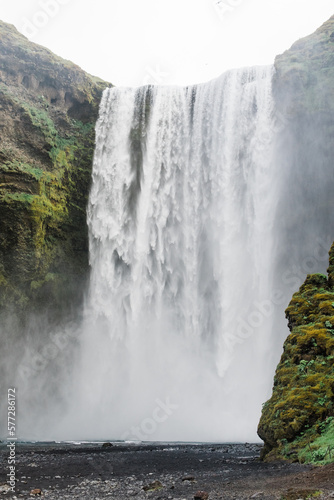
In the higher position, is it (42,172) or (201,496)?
(42,172)

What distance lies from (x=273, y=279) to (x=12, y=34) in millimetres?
21229

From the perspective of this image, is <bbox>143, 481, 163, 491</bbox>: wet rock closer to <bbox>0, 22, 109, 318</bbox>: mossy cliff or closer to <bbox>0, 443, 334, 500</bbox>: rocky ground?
<bbox>0, 443, 334, 500</bbox>: rocky ground

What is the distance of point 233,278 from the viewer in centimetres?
2077

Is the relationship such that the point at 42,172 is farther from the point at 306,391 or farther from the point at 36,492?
the point at 36,492

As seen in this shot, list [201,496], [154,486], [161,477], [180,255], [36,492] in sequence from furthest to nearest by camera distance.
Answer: [180,255], [161,477], [154,486], [36,492], [201,496]

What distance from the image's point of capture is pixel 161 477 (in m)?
7.31

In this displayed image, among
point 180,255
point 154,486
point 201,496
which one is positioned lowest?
point 154,486

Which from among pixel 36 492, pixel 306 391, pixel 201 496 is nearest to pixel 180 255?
pixel 306 391

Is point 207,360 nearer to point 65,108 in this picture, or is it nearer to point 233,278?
point 233,278

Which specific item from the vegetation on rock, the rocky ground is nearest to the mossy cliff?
the rocky ground

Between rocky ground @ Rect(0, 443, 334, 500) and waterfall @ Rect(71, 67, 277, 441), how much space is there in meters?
8.05

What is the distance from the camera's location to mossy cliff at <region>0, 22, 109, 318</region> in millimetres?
19500

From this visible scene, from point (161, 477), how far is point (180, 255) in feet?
49.5

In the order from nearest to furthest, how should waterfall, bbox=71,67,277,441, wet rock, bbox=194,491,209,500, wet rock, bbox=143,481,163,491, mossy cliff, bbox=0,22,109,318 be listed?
Answer: wet rock, bbox=194,491,209,500 < wet rock, bbox=143,481,163,491 < waterfall, bbox=71,67,277,441 < mossy cliff, bbox=0,22,109,318
